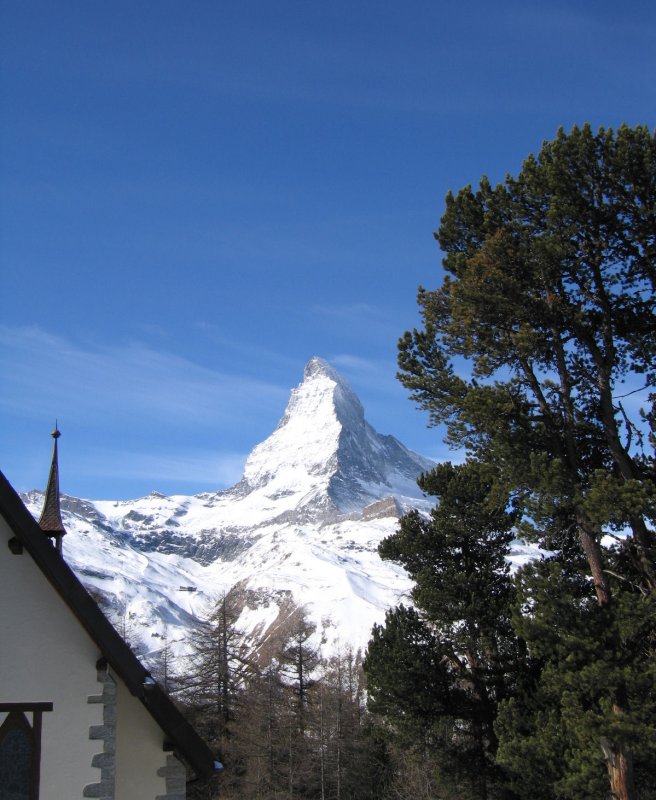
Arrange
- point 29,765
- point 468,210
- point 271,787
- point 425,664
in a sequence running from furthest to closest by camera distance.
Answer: point 271,787 < point 425,664 < point 468,210 < point 29,765

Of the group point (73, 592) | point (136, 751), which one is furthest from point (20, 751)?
point (73, 592)

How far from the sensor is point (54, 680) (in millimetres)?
9445

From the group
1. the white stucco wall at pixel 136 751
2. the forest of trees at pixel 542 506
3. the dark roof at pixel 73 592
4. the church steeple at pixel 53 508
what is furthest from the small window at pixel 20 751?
the forest of trees at pixel 542 506

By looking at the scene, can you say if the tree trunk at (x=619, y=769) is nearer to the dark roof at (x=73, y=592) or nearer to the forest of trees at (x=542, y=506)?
the forest of trees at (x=542, y=506)

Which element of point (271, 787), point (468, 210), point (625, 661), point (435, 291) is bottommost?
point (271, 787)

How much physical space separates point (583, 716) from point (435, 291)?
909 centimetres

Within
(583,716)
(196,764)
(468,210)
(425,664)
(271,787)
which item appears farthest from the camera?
(271,787)

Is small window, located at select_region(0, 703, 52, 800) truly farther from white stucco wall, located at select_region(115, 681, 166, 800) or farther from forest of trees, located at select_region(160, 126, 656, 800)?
forest of trees, located at select_region(160, 126, 656, 800)

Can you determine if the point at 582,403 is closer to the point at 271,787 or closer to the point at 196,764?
the point at 196,764

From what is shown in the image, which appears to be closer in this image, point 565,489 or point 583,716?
point 583,716

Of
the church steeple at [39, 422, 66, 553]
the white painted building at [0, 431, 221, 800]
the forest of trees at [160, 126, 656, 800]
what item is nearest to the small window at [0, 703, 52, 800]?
the white painted building at [0, 431, 221, 800]

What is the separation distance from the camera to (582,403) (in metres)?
15.6

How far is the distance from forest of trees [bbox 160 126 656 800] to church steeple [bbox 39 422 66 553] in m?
7.38

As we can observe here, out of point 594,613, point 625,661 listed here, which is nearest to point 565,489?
point 594,613
